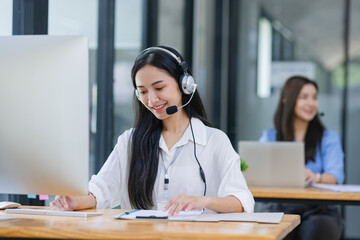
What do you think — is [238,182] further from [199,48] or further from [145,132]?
[199,48]

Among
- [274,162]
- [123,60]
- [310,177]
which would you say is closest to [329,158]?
[310,177]

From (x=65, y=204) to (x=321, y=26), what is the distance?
14.8ft

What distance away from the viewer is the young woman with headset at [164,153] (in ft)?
7.58

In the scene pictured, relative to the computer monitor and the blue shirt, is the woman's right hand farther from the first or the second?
the blue shirt

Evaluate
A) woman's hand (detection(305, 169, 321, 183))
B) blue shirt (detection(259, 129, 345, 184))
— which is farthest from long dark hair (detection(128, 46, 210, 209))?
blue shirt (detection(259, 129, 345, 184))

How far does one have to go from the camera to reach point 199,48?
232 inches

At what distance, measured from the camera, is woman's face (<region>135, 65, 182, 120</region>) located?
7.54 ft

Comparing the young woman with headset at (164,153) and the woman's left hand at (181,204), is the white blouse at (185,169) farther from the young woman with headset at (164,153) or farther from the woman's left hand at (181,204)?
the woman's left hand at (181,204)

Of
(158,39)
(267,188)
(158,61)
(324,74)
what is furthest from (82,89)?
(324,74)

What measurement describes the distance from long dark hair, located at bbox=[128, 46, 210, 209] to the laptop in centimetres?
103

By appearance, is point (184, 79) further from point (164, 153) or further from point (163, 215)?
point (163, 215)

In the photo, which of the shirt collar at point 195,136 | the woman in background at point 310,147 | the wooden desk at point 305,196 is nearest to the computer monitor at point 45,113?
the shirt collar at point 195,136

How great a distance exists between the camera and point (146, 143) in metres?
2.41

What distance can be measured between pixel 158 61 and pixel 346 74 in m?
4.03
